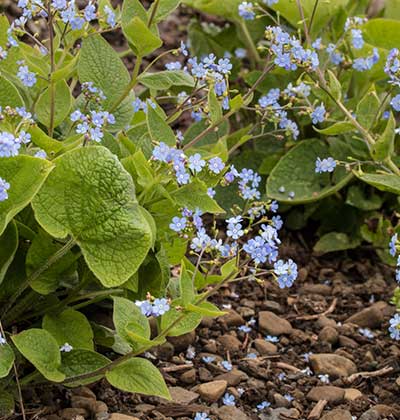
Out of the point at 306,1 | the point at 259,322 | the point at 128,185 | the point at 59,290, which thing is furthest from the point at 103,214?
the point at 306,1

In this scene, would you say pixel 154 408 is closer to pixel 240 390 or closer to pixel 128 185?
pixel 240 390

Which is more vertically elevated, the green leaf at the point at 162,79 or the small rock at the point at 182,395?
the green leaf at the point at 162,79

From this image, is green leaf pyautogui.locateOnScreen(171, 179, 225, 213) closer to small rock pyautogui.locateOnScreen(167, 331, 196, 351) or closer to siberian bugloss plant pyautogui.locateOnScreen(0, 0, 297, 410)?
siberian bugloss plant pyautogui.locateOnScreen(0, 0, 297, 410)

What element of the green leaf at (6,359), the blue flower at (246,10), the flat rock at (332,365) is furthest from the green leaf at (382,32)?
the green leaf at (6,359)

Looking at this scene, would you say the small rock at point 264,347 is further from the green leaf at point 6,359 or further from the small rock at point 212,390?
the green leaf at point 6,359

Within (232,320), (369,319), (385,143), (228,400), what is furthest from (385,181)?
(228,400)

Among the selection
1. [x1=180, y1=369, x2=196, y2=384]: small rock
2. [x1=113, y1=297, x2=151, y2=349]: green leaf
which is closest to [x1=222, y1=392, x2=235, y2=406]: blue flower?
[x1=180, y1=369, x2=196, y2=384]: small rock

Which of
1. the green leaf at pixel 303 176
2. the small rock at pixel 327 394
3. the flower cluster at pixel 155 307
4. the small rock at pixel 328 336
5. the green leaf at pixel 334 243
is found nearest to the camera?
the flower cluster at pixel 155 307
